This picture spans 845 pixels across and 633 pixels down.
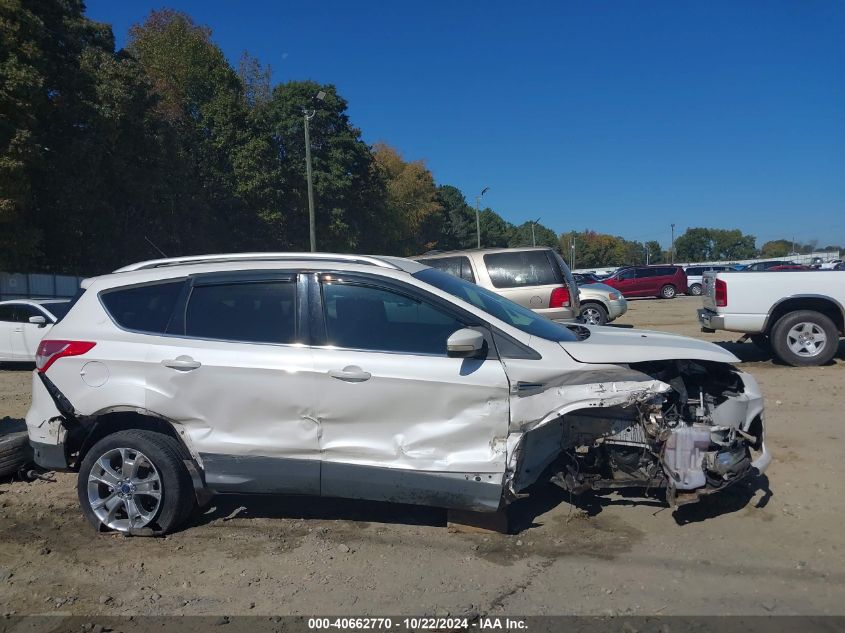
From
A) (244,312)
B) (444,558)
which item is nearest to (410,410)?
(444,558)

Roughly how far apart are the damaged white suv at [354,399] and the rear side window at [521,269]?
7.07 metres

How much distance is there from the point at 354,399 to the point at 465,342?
0.80 meters

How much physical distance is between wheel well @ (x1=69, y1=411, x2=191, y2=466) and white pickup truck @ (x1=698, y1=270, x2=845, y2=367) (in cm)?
812

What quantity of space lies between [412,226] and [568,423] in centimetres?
5548

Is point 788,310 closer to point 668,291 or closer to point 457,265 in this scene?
point 457,265

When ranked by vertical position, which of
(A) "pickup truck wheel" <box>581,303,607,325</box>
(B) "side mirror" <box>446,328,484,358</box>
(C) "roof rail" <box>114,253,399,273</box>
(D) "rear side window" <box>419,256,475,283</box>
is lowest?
(A) "pickup truck wheel" <box>581,303,607,325</box>

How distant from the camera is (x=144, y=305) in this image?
15.5 feet

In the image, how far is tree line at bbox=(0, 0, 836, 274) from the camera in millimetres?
23531

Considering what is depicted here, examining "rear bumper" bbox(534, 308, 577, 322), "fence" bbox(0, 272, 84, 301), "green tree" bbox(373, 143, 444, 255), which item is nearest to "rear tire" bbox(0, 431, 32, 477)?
"rear bumper" bbox(534, 308, 577, 322)

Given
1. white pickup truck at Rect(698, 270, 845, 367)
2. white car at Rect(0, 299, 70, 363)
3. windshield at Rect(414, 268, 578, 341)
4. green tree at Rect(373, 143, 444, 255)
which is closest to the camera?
windshield at Rect(414, 268, 578, 341)

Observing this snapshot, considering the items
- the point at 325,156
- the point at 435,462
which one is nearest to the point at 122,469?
the point at 435,462

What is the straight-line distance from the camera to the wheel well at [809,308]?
382 inches

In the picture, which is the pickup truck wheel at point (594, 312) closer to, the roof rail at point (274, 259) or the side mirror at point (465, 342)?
the roof rail at point (274, 259)

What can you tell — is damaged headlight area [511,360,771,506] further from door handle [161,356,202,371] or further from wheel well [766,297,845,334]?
wheel well [766,297,845,334]
